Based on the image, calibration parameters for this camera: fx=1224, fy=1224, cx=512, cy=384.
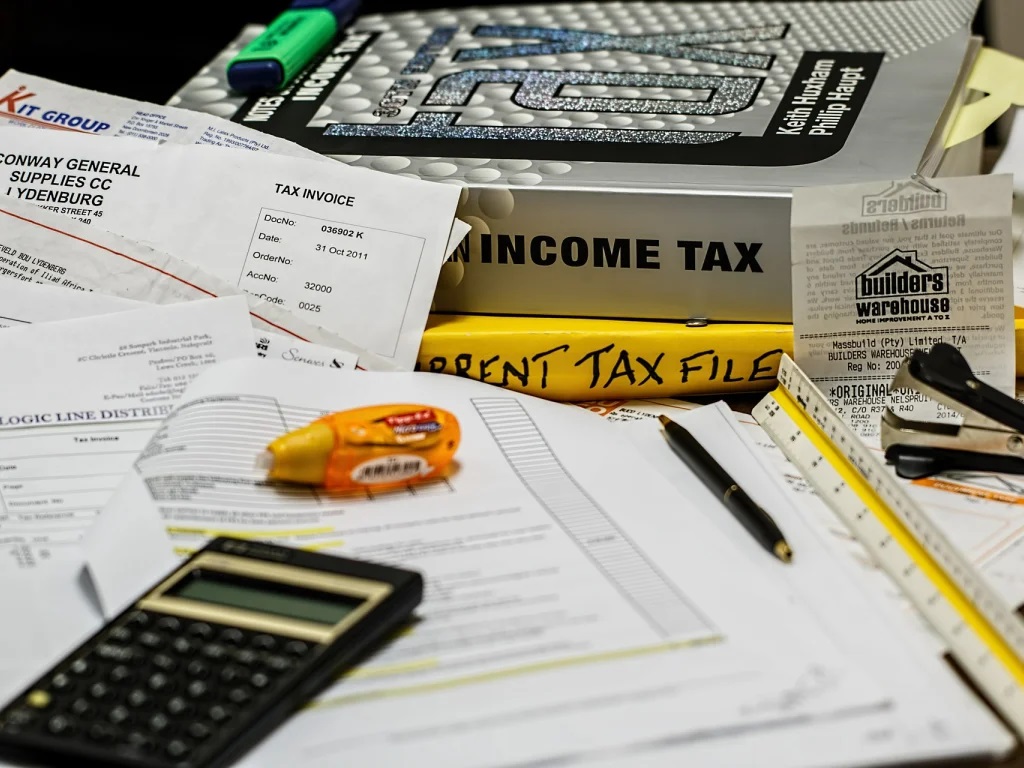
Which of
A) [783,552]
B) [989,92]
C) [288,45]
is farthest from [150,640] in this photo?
[989,92]

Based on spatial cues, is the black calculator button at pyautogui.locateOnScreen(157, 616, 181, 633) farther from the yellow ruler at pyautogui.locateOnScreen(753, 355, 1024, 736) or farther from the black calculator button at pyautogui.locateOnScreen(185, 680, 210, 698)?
the yellow ruler at pyautogui.locateOnScreen(753, 355, 1024, 736)

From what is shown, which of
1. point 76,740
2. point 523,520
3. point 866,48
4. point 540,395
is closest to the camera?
point 76,740

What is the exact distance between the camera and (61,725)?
0.45 meters

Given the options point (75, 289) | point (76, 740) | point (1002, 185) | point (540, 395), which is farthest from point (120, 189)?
point (1002, 185)

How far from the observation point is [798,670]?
1.59ft

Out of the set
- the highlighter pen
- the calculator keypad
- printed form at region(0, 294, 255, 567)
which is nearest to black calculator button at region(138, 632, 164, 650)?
the calculator keypad

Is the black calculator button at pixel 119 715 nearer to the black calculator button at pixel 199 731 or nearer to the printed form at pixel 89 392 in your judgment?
the black calculator button at pixel 199 731

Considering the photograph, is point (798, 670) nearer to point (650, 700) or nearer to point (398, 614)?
point (650, 700)

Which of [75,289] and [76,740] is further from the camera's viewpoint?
[75,289]

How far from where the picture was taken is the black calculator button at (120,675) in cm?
47

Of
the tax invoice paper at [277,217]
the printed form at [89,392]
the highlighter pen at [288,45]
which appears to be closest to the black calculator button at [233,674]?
the printed form at [89,392]

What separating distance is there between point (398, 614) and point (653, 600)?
0.36 ft

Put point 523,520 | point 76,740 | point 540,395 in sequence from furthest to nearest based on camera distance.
Answer: point 540,395, point 523,520, point 76,740

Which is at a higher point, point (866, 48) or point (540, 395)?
point (866, 48)
